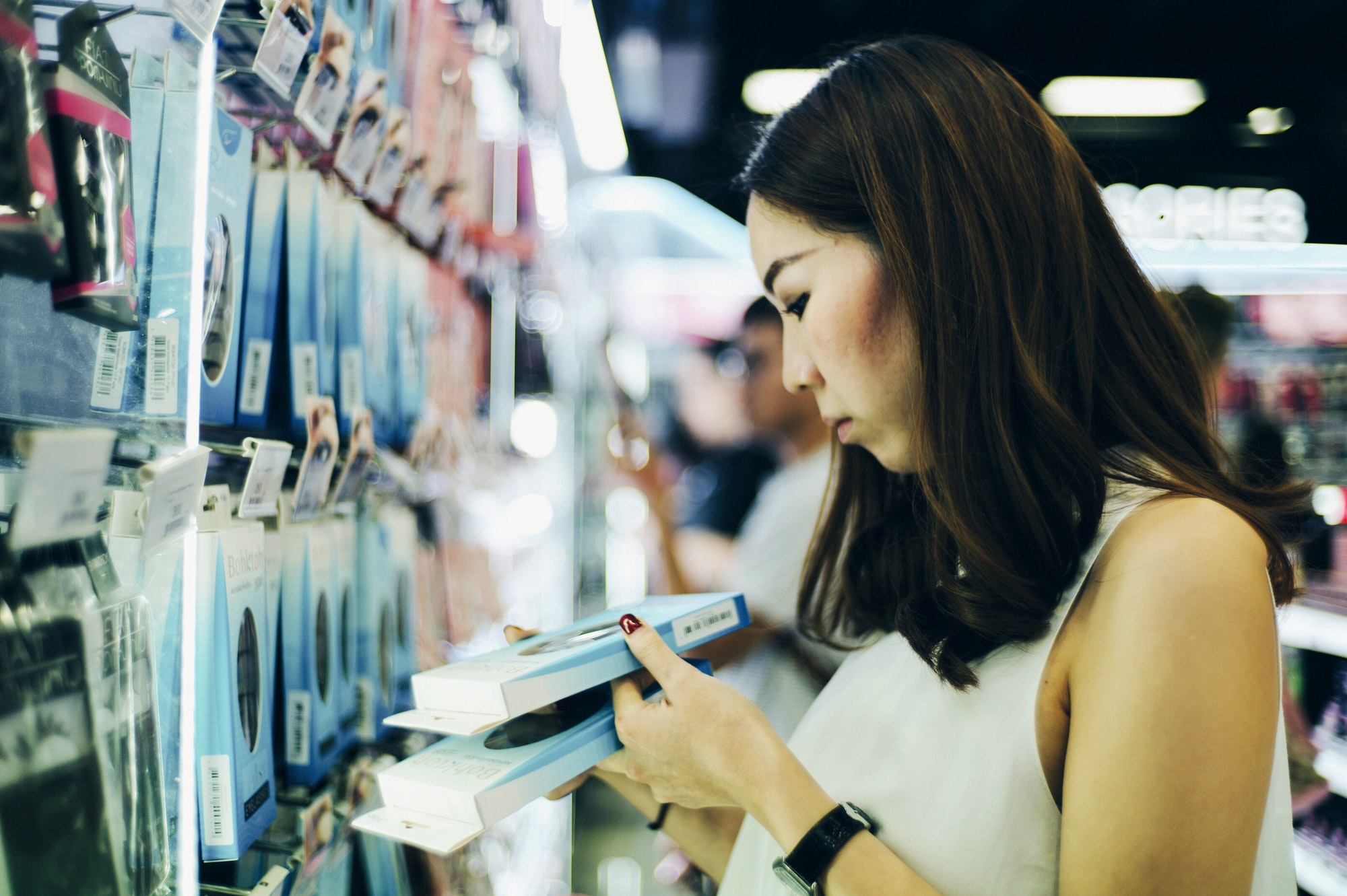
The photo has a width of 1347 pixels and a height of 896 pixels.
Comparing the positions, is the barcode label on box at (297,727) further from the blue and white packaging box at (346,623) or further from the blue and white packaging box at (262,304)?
the blue and white packaging box at (262,304)

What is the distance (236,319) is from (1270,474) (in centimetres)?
130

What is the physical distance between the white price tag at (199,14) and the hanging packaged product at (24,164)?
0.44 feet

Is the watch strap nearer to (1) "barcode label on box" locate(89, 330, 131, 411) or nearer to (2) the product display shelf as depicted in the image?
(1) "barcode label on box" locate(89, 330, 131, 411)

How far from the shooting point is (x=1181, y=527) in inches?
26.7

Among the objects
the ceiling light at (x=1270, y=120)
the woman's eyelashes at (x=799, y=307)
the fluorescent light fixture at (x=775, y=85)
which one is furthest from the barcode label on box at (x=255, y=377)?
the ceiling light at (x=1270, y=120)

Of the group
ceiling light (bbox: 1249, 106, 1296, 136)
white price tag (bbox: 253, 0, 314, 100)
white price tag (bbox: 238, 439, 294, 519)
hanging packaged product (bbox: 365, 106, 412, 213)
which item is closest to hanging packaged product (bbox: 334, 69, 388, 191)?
hanging packaged product (bbox: 365, 106, 412, 213)

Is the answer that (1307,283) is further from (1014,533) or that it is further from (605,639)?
(605,639)

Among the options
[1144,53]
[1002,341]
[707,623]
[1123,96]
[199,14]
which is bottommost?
[707,623]

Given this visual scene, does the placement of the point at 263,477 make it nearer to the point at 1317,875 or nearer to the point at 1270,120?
the point at 1317,875

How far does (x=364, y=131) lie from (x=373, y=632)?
0.62 metres

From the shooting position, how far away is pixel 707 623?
0.93 meters

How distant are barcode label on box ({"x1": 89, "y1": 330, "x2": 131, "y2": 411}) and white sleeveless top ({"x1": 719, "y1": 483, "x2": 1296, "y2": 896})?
31.8 inches

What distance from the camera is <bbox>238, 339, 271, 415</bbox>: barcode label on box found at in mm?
728

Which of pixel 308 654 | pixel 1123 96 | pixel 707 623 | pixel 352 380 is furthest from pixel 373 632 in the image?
pixel 1123 96
